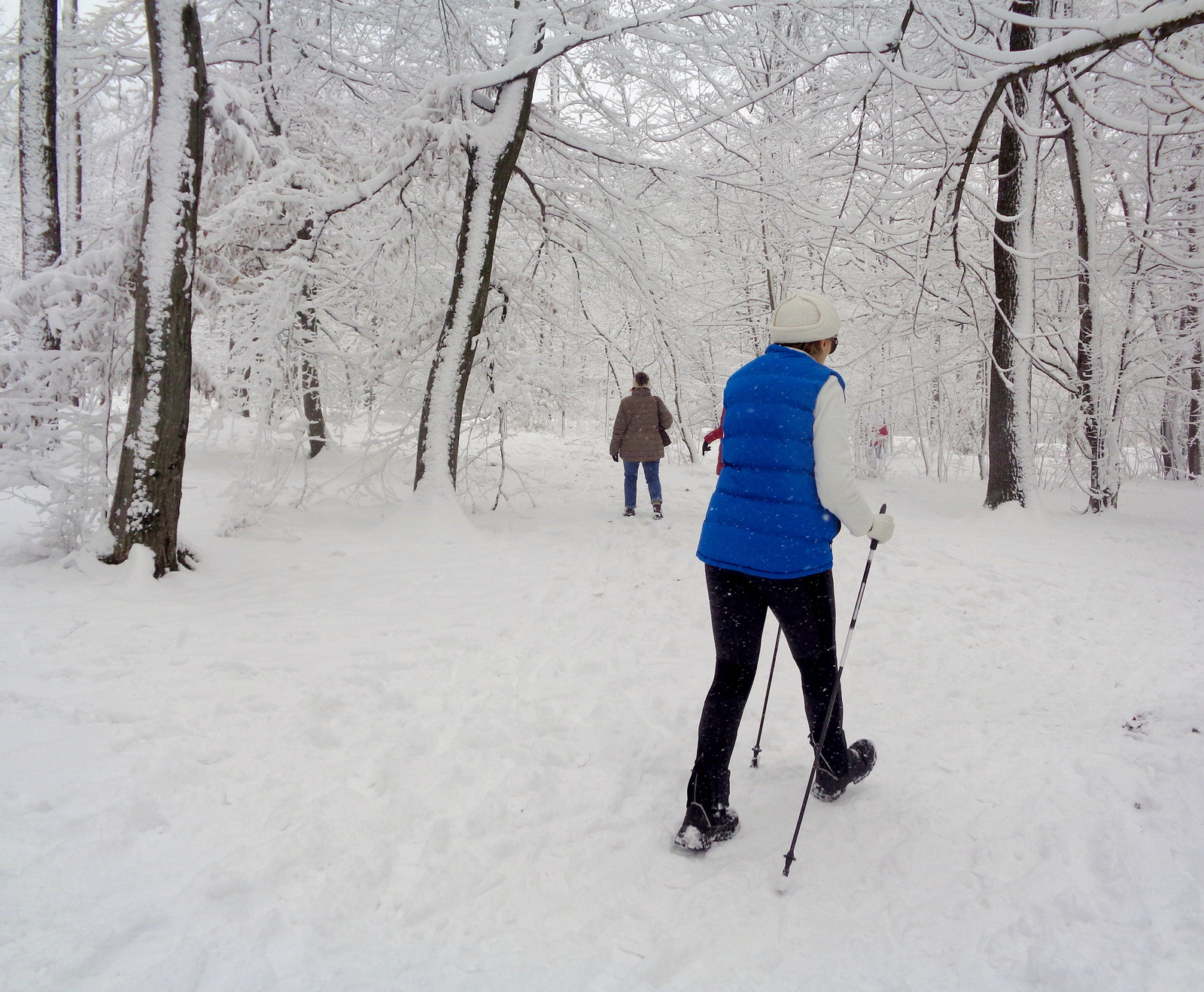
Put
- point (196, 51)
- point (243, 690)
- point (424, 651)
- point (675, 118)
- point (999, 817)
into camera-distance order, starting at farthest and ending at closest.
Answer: point (675, 118) < point (196, 51) < point (424, 651) < point (243, 690) < point (999, 817)

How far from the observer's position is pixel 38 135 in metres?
6.96

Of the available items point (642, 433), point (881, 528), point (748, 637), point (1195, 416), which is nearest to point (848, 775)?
point (748, 637)

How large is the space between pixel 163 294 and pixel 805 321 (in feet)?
16.3

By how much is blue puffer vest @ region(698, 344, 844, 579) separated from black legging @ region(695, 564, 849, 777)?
7 centimetres

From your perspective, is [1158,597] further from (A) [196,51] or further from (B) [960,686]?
(A) [196,51]

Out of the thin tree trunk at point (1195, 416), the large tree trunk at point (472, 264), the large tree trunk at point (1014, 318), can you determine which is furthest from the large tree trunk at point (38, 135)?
the thin tree trunk at point (1195, 416)

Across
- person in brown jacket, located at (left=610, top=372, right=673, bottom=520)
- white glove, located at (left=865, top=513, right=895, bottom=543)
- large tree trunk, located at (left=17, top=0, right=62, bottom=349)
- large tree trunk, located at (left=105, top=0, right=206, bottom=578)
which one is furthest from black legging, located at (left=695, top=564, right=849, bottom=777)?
large tree trunk, located at (left=17, top=0, right=62, bottom=349)

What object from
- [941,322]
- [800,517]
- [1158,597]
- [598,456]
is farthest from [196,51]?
[598,456]

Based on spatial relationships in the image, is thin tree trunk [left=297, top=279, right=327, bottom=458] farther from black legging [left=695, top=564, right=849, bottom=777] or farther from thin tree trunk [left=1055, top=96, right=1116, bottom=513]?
thin tree trunk [left=1055, top=96, right=1116, bottom=513]

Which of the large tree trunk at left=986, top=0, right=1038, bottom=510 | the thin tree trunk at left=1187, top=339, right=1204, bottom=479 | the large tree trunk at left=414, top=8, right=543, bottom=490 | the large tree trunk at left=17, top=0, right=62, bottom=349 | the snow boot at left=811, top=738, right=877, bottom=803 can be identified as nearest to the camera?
the snow boot at left=811, top=738, right=877, bottom=803

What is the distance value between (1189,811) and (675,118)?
7.91 meters

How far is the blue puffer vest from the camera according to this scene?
240cm

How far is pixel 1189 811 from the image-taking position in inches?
100

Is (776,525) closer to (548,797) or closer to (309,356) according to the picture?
(548,797)
